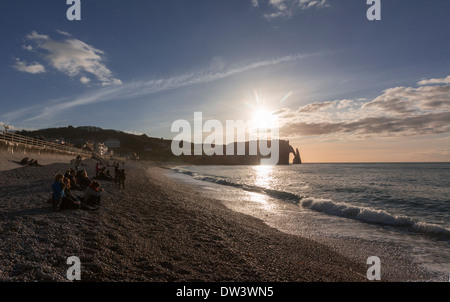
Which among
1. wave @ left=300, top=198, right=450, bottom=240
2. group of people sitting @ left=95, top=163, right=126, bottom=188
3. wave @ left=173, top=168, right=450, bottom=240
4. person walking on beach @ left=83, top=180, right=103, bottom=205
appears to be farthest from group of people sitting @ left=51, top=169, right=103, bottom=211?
wave @ left=300, top=198, right=450, bottom=240

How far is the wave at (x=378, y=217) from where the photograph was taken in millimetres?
12375

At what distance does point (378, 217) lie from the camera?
15242 millimetres

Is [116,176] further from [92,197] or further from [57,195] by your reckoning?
[57,195]

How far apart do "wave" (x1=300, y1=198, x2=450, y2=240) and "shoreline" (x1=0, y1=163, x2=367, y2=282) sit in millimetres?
7569

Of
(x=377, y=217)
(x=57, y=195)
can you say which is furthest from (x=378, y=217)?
(x=57, y=195)

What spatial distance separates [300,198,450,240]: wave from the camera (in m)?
12.4

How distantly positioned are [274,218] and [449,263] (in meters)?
8.00

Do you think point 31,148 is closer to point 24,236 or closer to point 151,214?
point 151,214

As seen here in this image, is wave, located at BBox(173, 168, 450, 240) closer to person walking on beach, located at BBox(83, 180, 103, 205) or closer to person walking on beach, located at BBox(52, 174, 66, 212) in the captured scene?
person walking on beach, located at BBox(83, 180, 103, 205)

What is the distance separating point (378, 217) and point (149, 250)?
14643 millimetres

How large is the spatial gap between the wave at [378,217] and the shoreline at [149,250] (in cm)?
757

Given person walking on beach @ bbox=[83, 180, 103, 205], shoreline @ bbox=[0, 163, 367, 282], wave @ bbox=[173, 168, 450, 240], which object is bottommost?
Result: wave @ bbox=[173, 168, 450, 240]

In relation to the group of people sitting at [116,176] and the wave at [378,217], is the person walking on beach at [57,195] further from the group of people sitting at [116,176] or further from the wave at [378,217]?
the wave at [378,217]
